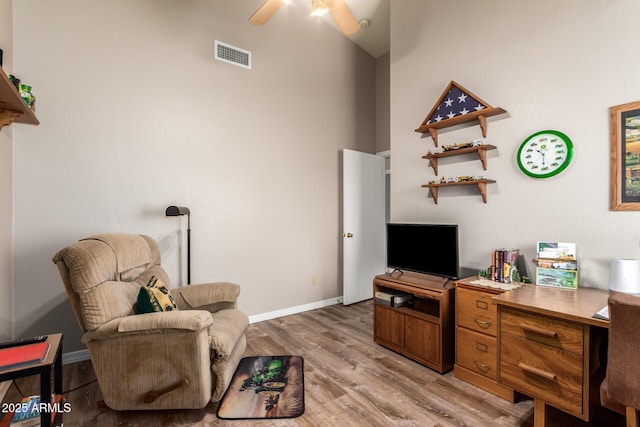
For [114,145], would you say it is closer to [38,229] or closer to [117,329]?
[38,229]

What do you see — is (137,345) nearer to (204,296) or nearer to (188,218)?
(204,296)

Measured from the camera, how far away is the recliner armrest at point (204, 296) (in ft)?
7.78

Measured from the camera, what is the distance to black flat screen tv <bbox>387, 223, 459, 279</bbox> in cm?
240

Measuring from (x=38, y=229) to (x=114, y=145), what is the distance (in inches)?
34.4

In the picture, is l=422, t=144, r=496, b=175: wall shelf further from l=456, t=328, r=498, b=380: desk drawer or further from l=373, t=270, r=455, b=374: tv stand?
l=456, t=328, r=498, b=380: desk drawer

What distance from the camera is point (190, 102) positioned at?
9.75ft

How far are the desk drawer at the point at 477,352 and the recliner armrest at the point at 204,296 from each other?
1.78m

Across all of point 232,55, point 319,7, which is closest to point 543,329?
point 319,7

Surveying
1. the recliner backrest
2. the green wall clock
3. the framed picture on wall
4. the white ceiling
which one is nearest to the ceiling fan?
Answer: the white ceiling

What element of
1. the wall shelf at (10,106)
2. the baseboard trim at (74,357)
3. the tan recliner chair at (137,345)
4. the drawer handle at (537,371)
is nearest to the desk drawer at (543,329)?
the drawer handle at (537,371)

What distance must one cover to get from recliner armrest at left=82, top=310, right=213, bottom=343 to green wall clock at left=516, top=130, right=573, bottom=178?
2.47 m

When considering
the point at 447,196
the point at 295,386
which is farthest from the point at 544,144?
the point at 295,386

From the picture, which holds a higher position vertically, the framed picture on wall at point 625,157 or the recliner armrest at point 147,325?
the framed picture on wall at point 625,157

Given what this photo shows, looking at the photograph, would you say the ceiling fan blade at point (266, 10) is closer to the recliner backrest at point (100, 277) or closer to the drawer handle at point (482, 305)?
the recliner backrest at point (100, 277)
